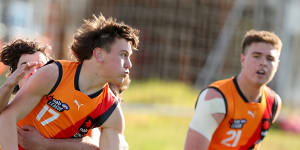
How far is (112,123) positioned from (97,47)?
707 millimetres

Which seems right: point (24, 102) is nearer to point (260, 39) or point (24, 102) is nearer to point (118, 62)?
point (118, 62)

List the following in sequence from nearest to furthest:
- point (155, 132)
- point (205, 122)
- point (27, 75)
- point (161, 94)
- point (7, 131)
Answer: point (7, 131)
point (27, 75)
point (205, 122)
point (155, 132)
point (161, 94)

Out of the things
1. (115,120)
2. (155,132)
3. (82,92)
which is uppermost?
(82,92)

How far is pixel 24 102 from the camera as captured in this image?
4965mm

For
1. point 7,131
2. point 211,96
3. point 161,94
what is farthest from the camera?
point 161,94

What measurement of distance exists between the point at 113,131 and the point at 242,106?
1.60 metres

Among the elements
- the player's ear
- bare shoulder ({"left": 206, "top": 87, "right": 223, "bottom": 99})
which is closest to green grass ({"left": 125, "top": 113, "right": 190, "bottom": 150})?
bare shoulder ({"left": 206, "top": 87, "right": 223, "bottom": 99})

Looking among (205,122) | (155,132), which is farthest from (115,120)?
(155,132)

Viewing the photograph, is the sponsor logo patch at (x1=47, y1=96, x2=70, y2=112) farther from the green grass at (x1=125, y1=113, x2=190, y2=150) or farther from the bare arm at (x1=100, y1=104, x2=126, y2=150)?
the green grass at (x1=125, y1=113, x2=190, y2=150)

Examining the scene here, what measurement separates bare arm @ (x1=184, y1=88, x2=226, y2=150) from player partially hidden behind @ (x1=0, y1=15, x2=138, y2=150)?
88cm

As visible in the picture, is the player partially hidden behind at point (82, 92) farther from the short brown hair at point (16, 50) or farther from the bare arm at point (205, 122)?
the bare arm at point (205, 122)

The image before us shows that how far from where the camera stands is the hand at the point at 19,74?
4.93m

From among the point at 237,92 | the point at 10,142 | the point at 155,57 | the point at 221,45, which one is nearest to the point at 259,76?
the point at 237,92

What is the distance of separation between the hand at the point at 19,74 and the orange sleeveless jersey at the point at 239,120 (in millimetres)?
2013
